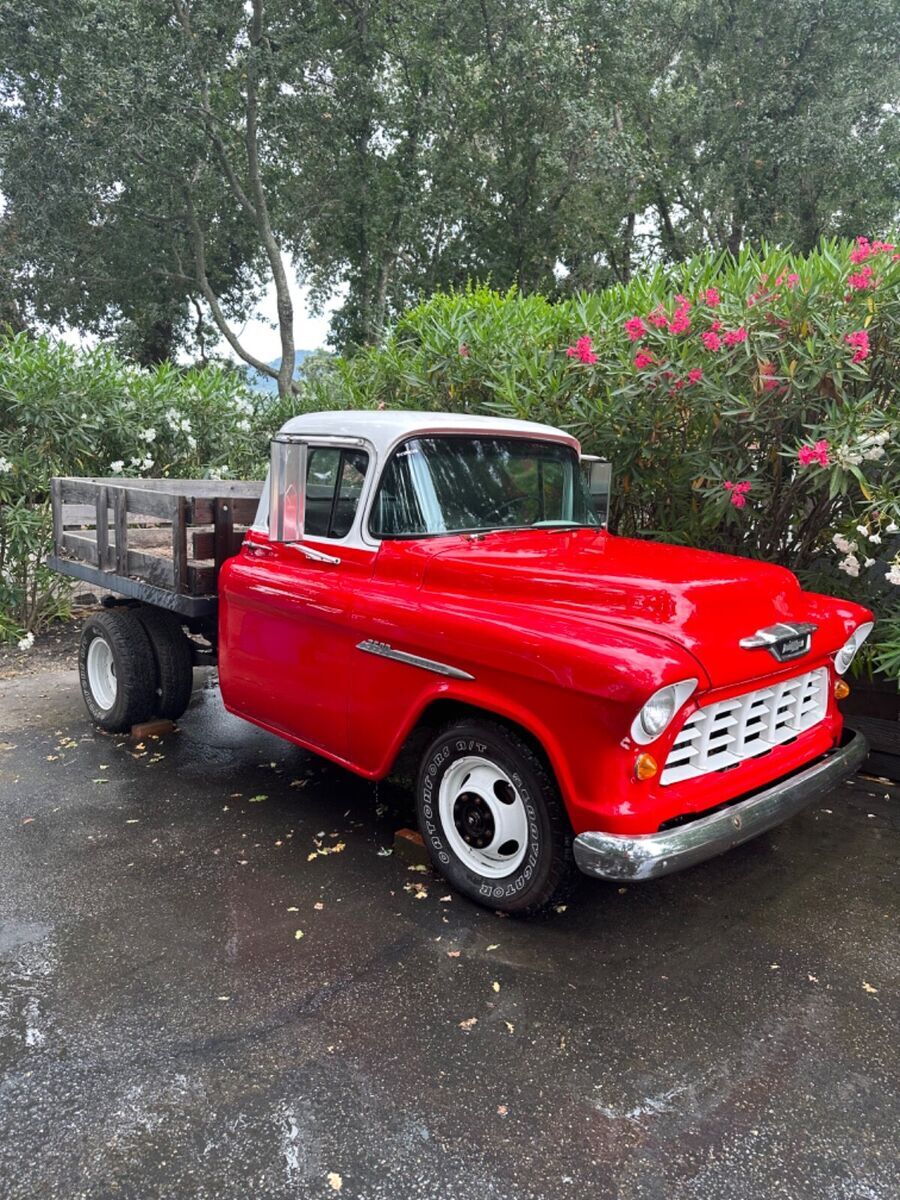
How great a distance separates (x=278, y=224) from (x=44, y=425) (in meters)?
16.1

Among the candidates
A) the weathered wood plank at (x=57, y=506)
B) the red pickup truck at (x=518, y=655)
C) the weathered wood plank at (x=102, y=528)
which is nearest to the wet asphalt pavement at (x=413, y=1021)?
the red pickup truck at (x=518, y=655)

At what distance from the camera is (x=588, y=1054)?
2.56 meters

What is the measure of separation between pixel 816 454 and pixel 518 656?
7.90 feet

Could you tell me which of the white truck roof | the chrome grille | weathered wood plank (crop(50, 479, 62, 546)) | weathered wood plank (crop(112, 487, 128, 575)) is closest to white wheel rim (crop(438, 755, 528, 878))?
the chrome grille

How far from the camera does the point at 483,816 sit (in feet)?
10.8

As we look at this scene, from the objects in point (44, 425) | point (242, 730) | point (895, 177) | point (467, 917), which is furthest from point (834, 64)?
point (467, 917)

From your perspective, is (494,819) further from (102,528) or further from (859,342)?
(102,528)

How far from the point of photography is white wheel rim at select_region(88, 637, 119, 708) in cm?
544

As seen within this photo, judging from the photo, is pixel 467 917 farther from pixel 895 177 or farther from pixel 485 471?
pixel 895 177

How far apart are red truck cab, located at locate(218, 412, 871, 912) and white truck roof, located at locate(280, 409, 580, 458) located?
15 mm

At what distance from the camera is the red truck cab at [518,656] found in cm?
278

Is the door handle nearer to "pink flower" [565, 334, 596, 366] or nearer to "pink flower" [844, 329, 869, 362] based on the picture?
"pink flower" [565, 334, 596, 366]

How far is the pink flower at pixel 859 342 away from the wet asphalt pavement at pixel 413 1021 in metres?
2.50

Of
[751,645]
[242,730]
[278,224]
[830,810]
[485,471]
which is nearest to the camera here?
[751,645]
